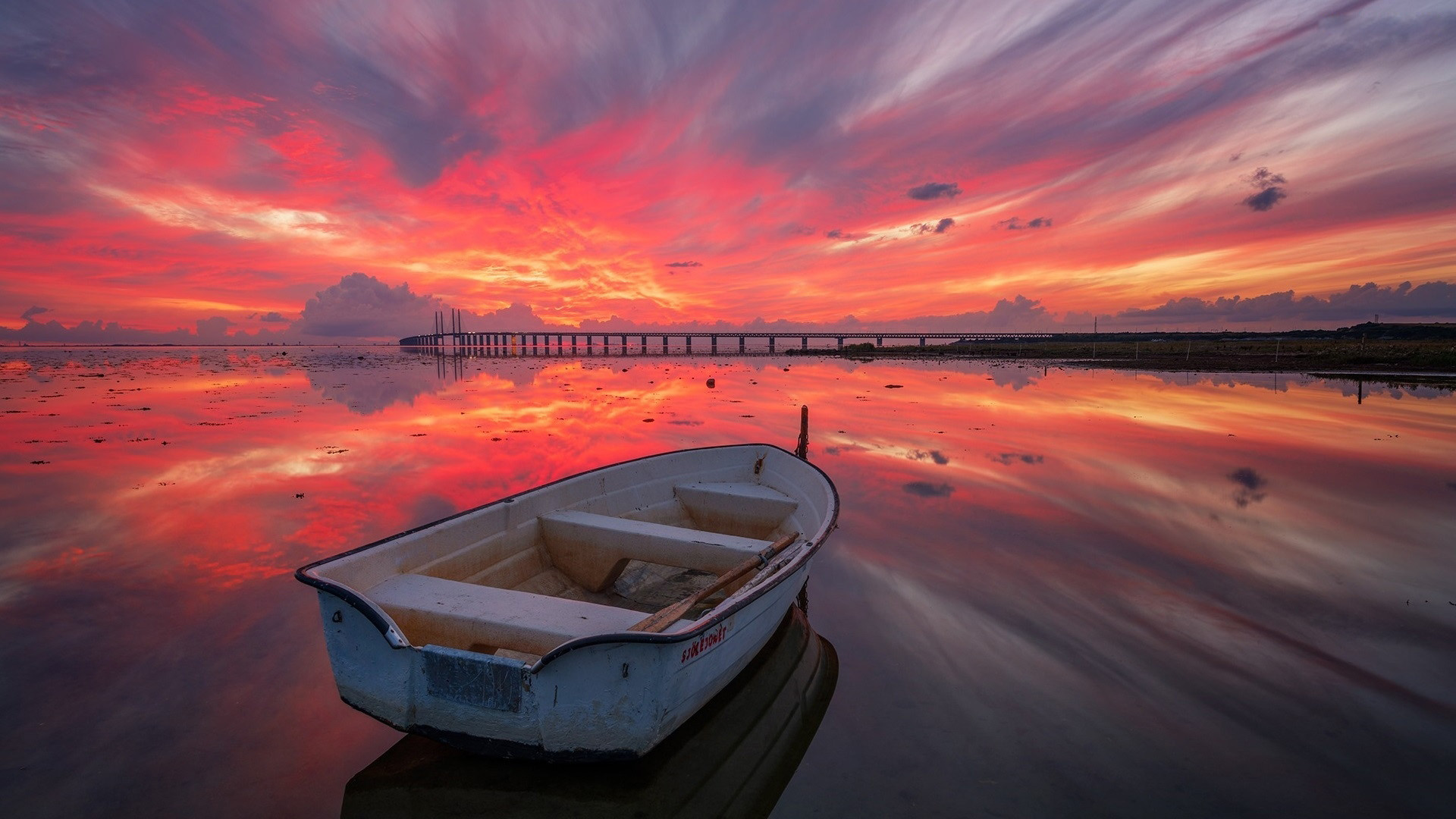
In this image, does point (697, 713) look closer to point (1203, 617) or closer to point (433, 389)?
point (1203, 617)

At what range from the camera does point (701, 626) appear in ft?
13.0

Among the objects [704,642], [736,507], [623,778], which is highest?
[704,642]

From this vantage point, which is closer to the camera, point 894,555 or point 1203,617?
point 1203,617

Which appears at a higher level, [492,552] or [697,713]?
[492,552]

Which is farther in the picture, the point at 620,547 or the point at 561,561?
the point at 561,561

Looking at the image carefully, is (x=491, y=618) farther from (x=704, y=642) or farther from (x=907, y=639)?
(x=907, y=639)

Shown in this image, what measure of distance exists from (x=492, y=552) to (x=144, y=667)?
3022 millimetres

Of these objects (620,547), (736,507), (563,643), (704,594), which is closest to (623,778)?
(563,643)

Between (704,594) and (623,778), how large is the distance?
1379 mm

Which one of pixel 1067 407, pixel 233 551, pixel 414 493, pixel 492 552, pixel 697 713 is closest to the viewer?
pixel 697 713

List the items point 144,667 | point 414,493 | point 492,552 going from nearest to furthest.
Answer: point 144,667
point 492,552
point 414,493

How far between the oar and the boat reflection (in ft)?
3.16

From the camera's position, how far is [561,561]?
276 inches

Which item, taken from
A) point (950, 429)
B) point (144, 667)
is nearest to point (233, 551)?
point (144, 667)
